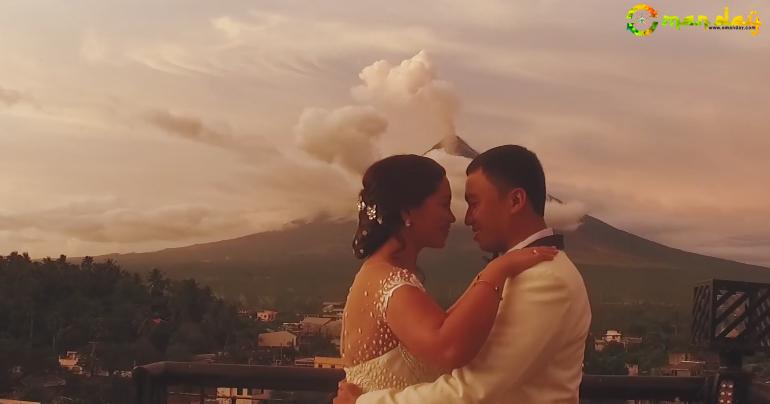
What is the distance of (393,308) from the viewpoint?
1.46 metres

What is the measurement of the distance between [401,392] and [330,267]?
36.6ft

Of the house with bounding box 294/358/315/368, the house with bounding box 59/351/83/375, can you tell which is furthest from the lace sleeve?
the house with bounding box 59/351/83/375

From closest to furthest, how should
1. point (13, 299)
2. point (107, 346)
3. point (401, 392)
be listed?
1. point (401, 392)
2. point (107, 346)
3. point (13, 299)

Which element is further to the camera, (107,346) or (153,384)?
(107,346)

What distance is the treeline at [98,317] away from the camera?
9844 millimetres

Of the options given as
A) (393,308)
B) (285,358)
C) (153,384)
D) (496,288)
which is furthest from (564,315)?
(285,358)

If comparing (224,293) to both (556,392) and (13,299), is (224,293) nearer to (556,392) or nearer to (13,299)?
(13,299)

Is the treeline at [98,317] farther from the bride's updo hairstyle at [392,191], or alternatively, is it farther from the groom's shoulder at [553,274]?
the groom's shoulder at [553,274]

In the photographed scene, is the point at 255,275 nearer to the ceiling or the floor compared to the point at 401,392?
nearer to the ceiling

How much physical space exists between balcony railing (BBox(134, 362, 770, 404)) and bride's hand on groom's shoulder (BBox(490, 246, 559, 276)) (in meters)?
1.64

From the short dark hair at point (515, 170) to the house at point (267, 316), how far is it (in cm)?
830

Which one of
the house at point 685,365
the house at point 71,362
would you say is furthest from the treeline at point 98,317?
the house at point 685,365

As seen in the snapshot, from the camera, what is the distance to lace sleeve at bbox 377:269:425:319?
1477 millimetres

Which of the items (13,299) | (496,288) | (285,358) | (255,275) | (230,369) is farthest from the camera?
(255,275)
